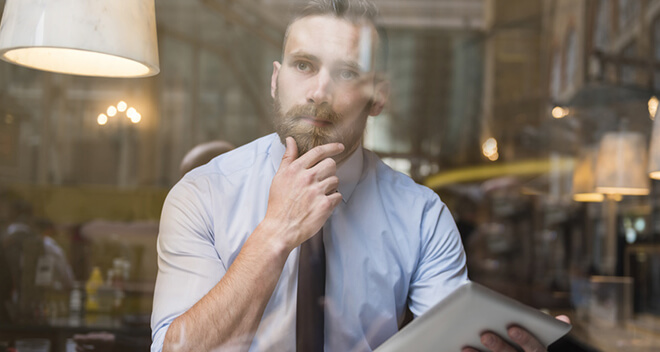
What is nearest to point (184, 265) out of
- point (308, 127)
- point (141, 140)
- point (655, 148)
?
point (308, 127)

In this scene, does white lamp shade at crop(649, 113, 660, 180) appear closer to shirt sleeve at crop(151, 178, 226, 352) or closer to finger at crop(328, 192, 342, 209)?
finger at crop(328, 192, 342, 209)

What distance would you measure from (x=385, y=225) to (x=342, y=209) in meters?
0.10

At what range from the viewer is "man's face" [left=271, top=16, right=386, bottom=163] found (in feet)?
3.87

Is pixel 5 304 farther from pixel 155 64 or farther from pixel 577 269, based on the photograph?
pixel 577 269

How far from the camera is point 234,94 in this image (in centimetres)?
161

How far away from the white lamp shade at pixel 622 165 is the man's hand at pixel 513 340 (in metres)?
2.23

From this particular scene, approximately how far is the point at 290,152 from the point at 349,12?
1.06ft

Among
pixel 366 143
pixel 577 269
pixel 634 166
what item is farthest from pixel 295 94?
pixel 577 269

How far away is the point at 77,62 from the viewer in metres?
1.33

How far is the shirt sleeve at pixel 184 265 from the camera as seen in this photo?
1104 mm

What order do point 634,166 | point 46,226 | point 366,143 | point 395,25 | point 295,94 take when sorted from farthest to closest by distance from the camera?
point 634,166
point 46,226
point 395,25
point 366,143
point 295,94

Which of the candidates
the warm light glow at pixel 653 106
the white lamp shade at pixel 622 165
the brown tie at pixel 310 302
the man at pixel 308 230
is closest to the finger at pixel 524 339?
the man at pixel 308 230

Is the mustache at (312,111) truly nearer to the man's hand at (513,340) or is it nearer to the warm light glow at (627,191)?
the man's hand at (513,340)

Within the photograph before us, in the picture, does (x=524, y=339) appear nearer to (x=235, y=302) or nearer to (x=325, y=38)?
(x=235, y=302)
